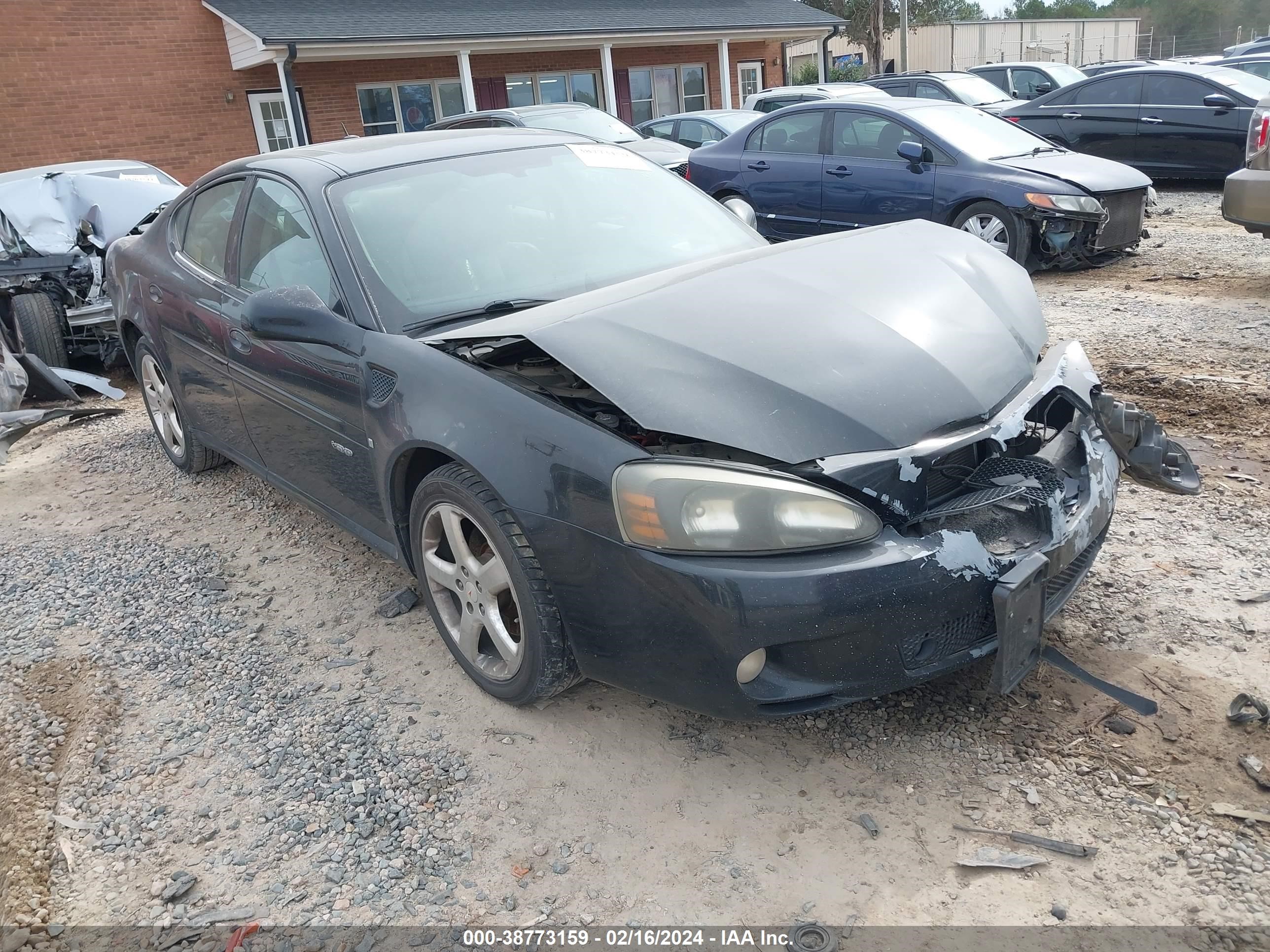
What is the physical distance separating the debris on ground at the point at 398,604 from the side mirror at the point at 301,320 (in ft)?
3.37

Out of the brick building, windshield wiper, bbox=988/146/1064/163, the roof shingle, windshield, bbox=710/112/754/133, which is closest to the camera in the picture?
windshield wiper, bbox=988/146/1064/163

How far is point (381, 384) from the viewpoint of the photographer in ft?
9.91

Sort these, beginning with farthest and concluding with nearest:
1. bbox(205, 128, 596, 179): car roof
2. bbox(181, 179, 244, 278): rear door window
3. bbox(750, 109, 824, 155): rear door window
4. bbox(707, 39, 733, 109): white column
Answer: bbox(707, 39, 733, 109): white column < bbox(750, 109, 824, 155): rear door window < bbox(181, 179, 244, 278): rear door window < bbox(205, 128, 596, 179): car roof

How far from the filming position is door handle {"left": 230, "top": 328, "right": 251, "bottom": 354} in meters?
3.79

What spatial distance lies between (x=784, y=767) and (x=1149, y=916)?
2.93ft

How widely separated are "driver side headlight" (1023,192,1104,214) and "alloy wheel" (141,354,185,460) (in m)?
6.44

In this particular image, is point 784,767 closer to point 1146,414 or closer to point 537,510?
point 537,510

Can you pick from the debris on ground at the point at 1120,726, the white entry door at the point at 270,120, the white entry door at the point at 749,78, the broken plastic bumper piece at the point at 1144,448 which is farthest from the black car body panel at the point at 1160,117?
the white entry door at the point at 749,78

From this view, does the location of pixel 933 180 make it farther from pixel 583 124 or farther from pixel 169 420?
pixel 169 420

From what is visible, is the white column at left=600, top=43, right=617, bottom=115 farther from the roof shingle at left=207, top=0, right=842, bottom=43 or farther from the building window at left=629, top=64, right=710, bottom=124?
the building window at left=629, top=64, right=710, bottom=124

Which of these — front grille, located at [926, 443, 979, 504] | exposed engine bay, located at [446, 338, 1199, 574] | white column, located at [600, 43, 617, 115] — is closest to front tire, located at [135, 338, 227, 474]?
exposed engine bay, located at [446, 338, 1199, 574]

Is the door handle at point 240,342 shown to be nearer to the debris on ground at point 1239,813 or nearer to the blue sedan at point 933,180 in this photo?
the debris on ground at point 1239,813

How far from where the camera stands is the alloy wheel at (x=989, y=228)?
26.6ft

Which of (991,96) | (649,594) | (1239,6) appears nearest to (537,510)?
(649,594)
